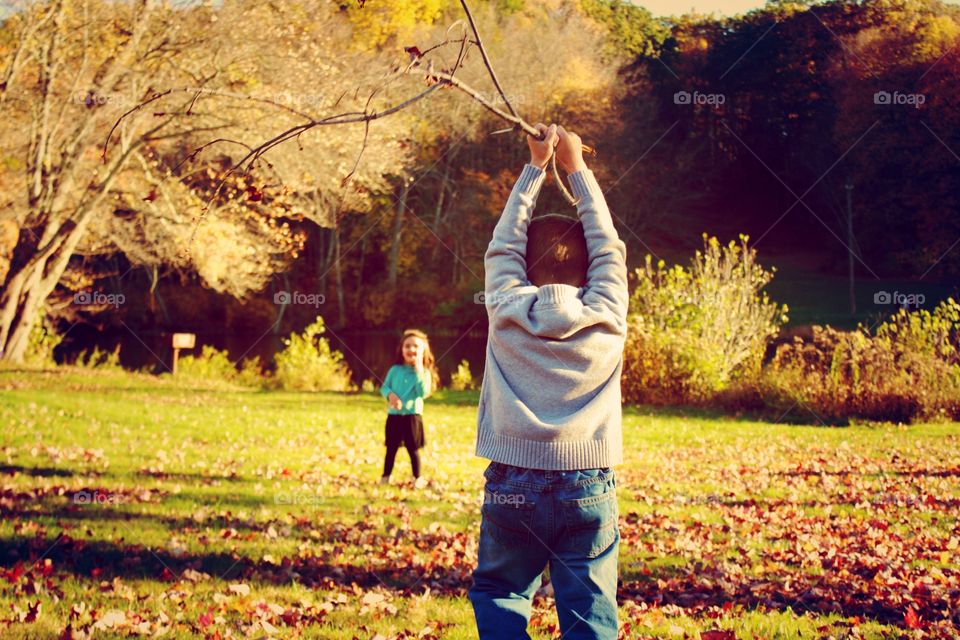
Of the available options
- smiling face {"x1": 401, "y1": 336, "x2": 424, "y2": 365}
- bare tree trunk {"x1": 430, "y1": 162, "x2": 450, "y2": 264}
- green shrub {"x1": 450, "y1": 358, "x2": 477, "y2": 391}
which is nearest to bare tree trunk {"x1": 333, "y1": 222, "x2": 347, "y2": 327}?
bare tree trunk {"x1": 430, "y1": 162, "x2": 450, "y2": 264}

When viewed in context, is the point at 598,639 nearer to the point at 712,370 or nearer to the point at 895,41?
the point at 712,370

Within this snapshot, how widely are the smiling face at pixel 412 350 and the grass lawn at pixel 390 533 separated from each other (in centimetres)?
121

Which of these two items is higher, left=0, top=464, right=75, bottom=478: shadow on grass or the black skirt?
the black skirt

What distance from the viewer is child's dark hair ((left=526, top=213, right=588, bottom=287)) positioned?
2580 millimetres

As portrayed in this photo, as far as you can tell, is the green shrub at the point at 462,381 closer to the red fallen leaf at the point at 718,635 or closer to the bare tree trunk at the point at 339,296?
the red fallen leaf at the point at 718,635

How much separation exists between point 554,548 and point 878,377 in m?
13.0

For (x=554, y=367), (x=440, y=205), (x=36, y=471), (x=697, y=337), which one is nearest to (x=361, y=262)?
(x=440, y=205)

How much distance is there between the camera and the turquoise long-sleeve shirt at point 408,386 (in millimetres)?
7887

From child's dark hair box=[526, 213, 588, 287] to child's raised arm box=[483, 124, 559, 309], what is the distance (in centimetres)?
4

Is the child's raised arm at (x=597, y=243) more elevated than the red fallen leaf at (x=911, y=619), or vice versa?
the child's raised arm at (x=597, y=243)

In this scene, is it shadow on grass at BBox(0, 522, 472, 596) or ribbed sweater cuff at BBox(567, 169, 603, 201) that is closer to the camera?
ribbed sweater cuff at BBox(567, 169, 603, 201)

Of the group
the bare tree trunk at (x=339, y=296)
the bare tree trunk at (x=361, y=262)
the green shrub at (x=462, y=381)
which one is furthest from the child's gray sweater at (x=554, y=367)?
the bare tree trunk at (x=361, y=262)

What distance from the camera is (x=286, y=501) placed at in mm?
7309

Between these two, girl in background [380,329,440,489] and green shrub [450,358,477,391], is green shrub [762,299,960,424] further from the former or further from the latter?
girl in background [380,329,440,489]
